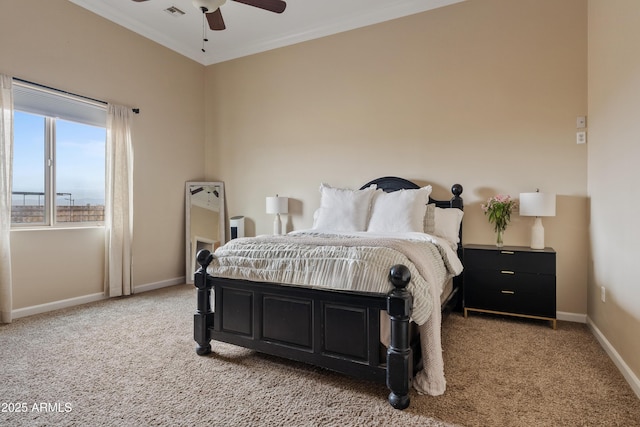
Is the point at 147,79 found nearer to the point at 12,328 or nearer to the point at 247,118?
the point at 247,118

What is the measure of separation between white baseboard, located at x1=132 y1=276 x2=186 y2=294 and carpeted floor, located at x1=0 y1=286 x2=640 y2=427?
1327 mm

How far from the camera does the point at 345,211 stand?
3422 mm

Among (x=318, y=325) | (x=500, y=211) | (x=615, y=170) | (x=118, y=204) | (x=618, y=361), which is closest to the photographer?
(x=318, y=325)

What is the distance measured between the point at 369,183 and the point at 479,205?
1.20m

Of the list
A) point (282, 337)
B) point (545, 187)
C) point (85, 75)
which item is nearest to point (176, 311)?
point (282, 337)

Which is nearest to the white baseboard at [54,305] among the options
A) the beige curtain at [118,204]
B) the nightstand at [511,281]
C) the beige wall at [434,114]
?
the beige curtain at [118,204]

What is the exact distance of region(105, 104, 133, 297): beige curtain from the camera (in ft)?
12.6

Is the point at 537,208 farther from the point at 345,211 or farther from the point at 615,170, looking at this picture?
the point at 345,211

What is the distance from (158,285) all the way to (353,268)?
11.6 ft

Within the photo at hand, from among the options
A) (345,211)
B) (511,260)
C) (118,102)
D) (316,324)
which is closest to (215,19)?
(118,102)

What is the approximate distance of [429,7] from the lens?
3668 millimetres

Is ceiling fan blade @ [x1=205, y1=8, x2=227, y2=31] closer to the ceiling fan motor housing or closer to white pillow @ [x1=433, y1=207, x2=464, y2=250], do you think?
the ceiling fan motor housing

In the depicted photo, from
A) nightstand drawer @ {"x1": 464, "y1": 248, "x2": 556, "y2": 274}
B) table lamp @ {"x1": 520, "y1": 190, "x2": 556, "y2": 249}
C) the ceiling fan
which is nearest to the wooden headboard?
nightstand drawer @ {"x1": 464, "y1": 248, "x2": 556, "y2": 274}

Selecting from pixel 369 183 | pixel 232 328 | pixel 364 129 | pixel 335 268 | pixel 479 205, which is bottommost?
pixel 232 328
